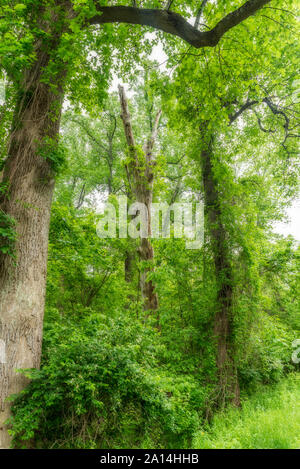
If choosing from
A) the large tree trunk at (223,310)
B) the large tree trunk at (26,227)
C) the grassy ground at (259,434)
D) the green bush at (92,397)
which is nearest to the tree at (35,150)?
the large tree trunk at (26,227)

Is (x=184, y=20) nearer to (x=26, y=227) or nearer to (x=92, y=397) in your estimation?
(x=26, y=227)

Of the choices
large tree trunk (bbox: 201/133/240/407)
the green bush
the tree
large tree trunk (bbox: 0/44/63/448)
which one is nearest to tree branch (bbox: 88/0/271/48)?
the tree

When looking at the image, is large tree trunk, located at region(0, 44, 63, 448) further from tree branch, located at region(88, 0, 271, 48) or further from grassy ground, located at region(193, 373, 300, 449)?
grassy ground, located at region(193, 373, 300, 449)

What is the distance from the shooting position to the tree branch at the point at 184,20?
402cm

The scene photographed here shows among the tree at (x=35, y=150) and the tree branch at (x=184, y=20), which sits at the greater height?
the tree branch at (x=184, y=20)

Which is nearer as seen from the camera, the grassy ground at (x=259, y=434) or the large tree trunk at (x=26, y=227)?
the large tree trunk at (x=26, y=227)

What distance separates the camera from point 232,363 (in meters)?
7.07

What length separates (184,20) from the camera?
4.28 m

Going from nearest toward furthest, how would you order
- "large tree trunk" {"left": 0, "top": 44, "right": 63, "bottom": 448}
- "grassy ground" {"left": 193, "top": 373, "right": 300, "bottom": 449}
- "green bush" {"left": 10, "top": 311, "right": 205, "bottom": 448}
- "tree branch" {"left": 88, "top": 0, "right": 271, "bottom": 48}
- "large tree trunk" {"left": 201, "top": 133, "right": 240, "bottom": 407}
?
"green bush" {"left": 10, "top": 311, "right": 205, "bottom": 448} → "large tree trunk" {"left": 0, "top": 44, "right": 63, "bottom": 448} → "grassy ground" {"left": 193, "top": 373, "right": 300, "bottom": 449} → "tree branch" {"left": 88, "top": 0, "right": 271, "bottom": 48} → "large tree trunk" {"left": 201, "top": 133, "right": 240, "bottom": 407}

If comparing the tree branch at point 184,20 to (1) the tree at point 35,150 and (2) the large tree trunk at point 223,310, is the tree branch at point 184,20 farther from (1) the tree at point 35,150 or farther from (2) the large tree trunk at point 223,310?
(2) the large tree trunk at point 223,310

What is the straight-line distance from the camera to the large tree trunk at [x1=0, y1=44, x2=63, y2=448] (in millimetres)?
3631

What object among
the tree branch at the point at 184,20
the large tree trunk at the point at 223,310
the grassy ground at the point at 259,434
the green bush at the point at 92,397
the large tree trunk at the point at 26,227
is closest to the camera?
the green bush at the point at 92,397

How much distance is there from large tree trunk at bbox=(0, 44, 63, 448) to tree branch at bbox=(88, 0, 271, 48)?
1.48 m

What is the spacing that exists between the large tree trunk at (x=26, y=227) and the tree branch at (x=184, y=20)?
4.84 feet
